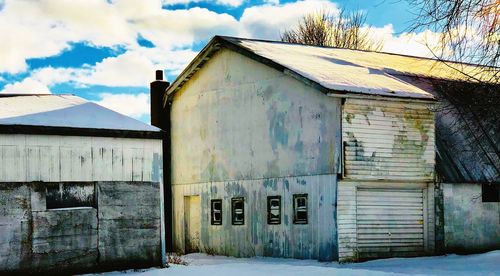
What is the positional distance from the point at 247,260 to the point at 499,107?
27.2ft

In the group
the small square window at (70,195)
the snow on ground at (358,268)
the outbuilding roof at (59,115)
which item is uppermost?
the outbuilding roof at (59,115)

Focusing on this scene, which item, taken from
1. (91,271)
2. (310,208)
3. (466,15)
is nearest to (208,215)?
(310,208)

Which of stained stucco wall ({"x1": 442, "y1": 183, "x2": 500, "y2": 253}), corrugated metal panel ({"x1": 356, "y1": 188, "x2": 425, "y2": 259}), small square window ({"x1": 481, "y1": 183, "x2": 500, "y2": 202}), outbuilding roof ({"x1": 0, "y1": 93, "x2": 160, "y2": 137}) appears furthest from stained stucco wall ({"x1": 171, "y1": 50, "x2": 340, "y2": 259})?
small square window ({"x1": 481, "y1": 183, "x2": 500, "y2": 202})

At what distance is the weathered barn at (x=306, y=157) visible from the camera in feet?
66.6

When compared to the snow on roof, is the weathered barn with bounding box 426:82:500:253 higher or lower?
lower

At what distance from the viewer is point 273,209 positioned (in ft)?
73.5

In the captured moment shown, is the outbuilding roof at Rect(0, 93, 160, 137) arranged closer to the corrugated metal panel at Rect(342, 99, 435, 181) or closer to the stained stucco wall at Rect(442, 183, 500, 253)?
the corrugated metal panel at Rect(342, 99, 435, 181)

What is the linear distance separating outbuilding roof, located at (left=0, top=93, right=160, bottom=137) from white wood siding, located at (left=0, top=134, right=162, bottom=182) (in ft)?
0.90

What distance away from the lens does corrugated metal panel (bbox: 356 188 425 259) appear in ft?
67.4

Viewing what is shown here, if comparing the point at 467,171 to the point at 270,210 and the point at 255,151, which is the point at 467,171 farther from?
the point at 255,151

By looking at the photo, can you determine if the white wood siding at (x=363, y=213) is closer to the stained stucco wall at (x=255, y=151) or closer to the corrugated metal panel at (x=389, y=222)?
the corrugated metal panel at (x=389, y=222)

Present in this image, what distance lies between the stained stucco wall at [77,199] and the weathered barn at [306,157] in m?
4.91

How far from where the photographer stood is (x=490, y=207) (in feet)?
76.5

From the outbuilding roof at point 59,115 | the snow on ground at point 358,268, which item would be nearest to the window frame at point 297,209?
the snow on ground at point 358,268
